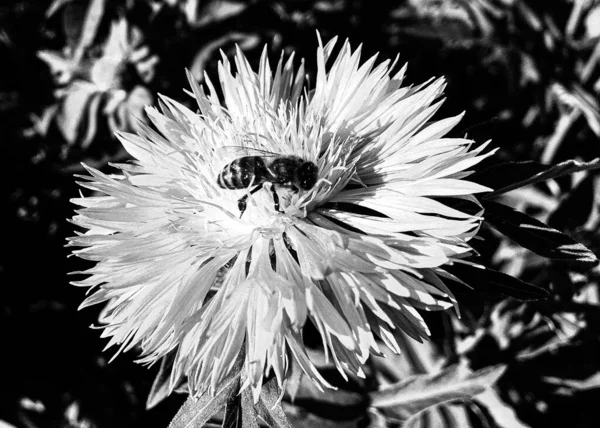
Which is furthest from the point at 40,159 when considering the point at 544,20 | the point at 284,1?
the point at 544,20

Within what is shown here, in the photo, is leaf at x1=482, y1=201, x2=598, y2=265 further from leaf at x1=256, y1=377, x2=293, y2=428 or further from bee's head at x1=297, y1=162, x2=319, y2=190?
leaf at x1=256, y1=377, x2=293, y2=428

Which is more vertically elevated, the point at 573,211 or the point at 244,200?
the point at 244,200

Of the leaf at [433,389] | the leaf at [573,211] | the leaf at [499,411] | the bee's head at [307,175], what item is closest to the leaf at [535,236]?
the bee's head at [307,175]

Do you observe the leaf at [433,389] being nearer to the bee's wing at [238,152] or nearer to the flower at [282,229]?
the flower at [282,229]

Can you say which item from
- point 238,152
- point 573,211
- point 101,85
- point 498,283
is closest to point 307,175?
point 238,152

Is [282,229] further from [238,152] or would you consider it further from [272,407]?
[272,407]

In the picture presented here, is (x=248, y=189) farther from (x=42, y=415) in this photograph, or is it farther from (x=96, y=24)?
(x=42, y=415)

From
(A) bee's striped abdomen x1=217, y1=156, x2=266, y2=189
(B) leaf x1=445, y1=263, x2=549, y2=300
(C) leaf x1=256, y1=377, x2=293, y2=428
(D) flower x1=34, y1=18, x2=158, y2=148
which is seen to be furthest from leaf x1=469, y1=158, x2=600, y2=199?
(D) flower x1=34, y1=18, x2=158, y2=148

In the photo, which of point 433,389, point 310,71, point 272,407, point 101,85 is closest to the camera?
point 272,407
